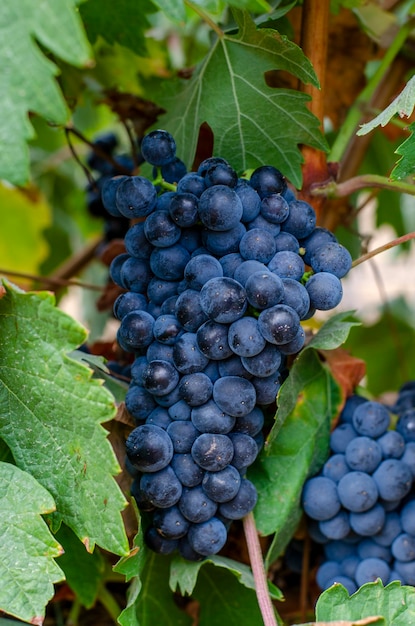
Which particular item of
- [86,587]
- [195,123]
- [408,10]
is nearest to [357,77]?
[408,10]

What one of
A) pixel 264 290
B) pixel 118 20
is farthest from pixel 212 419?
pixel 118 20

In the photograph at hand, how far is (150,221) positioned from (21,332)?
6.8 inches

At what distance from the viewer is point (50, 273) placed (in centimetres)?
177

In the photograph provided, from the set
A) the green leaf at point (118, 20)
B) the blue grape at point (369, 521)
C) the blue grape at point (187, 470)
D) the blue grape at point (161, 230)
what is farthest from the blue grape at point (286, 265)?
the green leaf at point (118, 20)

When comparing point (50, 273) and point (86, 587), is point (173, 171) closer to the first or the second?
point (86, 587)

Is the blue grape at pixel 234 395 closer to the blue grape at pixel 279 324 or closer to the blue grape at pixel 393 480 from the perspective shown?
the blue grape at pixel 279 324

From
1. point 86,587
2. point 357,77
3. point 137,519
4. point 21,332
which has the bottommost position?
point 86,587

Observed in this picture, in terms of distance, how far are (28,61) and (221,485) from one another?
1.39 feet

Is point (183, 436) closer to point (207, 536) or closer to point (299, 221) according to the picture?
point (207, 536)

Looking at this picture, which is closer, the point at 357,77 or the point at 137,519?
the point at 137,519

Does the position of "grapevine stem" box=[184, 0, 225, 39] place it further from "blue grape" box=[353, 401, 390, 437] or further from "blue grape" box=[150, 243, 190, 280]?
"blue grape" box=[353, 401, 390, 437]

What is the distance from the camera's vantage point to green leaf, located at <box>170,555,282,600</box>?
2.48 feet

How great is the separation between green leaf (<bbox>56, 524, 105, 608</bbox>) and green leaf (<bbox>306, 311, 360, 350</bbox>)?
35 cm

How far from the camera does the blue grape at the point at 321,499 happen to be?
0.83 metres
